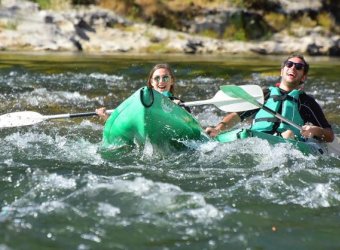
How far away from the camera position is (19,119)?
645 cm

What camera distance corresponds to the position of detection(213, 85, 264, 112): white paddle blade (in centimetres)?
571

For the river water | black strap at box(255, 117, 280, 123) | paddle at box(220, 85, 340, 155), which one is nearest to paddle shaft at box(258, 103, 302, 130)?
paddle at box(220, 85, 340, 155)

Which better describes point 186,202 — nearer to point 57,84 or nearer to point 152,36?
point 57,84

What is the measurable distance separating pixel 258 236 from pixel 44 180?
168 centimetres

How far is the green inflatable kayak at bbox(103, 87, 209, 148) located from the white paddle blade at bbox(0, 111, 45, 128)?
1089 millimetres

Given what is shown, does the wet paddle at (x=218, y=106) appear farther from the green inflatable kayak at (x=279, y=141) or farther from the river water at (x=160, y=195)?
the green inflatable kayak at (x=279, y=141)

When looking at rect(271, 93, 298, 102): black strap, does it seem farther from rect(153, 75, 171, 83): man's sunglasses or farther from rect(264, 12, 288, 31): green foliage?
rect(264, 12, 288, 31): green foliage

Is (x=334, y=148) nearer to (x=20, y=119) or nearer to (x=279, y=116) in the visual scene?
(x=279, y=116)

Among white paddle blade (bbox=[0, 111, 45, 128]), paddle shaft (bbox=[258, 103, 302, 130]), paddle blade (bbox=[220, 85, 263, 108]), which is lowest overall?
white paddle blade (bbox=[0, 111, 45, 128])

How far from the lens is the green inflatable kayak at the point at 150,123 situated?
533 cm

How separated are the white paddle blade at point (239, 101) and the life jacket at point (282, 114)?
15cm

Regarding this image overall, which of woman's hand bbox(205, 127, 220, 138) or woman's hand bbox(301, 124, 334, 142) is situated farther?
woman's hand bbox(205, 127, 220, 138)

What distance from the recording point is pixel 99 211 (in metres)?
3.67

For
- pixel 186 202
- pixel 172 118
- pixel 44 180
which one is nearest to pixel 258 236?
pixel 186 202
